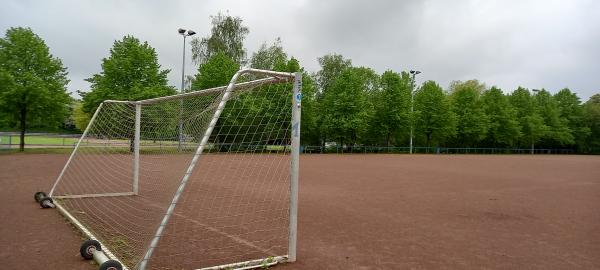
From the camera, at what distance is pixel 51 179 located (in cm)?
1245

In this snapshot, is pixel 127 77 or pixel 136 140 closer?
pixel 136 140

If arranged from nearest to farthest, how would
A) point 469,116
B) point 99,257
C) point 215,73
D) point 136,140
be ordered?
point 99,257, point 136,140, point 215,73, point 469,116

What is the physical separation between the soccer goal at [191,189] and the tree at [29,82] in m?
12.1

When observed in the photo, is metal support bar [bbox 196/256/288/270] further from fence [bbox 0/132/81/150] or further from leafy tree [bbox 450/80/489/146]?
leafy tree [bbox 450/80/489/146]

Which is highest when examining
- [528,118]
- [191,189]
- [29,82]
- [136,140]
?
[528,118]

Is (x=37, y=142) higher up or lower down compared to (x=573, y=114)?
lower down

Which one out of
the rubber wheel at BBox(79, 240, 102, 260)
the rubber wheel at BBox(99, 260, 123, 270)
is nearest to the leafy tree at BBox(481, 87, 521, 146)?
the rubber wheel at BBox(79, 240, 102, 260)

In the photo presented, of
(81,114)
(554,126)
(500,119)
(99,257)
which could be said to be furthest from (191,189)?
(554,126)

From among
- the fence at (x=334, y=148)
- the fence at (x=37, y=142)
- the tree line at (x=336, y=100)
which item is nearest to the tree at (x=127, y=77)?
the tree line at (x=336, y=100)

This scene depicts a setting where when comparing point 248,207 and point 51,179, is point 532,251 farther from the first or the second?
point 51,179

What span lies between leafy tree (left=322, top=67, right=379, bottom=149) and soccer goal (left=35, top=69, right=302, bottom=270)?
81.0ft

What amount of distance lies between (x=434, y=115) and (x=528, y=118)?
18.7 meters

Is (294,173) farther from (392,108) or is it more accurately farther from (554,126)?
(554,126)

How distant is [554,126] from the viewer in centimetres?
5919
